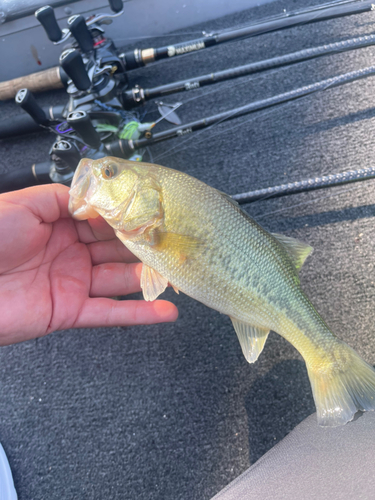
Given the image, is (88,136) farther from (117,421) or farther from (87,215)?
(117,421)

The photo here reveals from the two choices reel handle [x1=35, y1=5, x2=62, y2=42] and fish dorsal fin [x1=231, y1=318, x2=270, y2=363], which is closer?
Result: fish dorsal fin [x1=231, y1=318, x2=270, y2=363]

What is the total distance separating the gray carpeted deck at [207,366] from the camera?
1316 mm

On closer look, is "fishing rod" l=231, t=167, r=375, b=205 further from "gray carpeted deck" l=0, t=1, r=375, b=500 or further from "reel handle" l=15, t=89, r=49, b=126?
"reel handle" l=15, t=89, r=49, b=126

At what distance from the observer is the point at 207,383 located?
140cm

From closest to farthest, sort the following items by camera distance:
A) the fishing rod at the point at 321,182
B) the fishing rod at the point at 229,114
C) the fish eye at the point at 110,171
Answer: the fish eye at the point at 110,171 → the fishing rod at the point at 321,182 → the fishing rod at the point at 229,114

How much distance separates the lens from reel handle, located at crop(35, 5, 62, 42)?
4.61ft

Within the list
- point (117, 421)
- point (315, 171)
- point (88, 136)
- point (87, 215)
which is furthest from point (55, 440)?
point (315, 171)

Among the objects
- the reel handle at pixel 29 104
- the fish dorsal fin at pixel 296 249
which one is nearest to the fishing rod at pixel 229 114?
the reel handle at pixel 29 104

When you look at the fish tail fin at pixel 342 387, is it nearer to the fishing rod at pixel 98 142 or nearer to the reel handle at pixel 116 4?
the fishing rod at pixel 98 142

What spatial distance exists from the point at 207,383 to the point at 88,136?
1.32 meters

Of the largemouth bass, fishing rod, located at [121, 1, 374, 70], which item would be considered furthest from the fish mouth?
fishing rod, located at [121, 1, 374, 70]

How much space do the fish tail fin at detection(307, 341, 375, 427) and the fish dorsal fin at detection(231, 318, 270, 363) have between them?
0.18 meters

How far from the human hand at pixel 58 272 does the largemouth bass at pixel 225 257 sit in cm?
20

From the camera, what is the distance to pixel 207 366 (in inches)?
56.2
